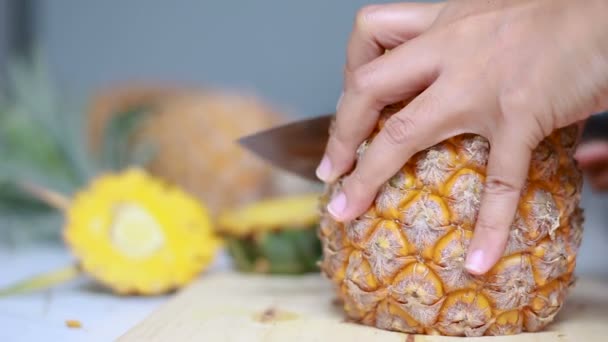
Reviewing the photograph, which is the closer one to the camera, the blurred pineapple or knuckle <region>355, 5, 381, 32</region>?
knuckle <region>355, 5, 381, 32</region>

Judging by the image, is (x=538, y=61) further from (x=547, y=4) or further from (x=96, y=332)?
(x=96, y=332)

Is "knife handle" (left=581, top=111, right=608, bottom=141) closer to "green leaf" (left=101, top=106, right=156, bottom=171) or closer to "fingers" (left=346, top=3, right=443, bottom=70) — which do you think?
"fingers" (left=346, top=3, right=443, bottom=70)

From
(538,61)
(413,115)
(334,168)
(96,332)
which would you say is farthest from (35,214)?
(538,61)

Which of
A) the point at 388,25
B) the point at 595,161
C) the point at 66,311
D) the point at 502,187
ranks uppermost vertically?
the point at 388,25

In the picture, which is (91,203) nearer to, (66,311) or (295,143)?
(66,311)

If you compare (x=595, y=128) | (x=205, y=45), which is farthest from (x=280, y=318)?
(x=205, y=45)

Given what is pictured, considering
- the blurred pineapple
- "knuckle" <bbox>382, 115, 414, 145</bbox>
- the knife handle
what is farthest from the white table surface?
the knife handle
